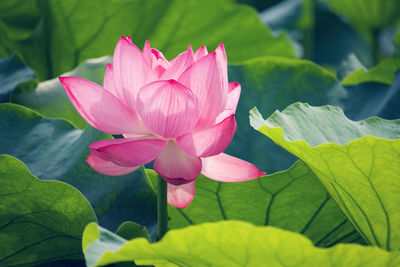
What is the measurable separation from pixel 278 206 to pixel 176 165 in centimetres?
31

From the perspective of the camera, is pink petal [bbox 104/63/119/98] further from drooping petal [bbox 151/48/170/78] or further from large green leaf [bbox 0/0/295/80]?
large green leaf [bbox 0/0/295/80]

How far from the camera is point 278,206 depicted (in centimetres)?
88

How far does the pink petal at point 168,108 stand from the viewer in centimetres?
60

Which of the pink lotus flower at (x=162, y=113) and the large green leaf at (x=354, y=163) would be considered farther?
the large green leaf at (x=354, y=163)

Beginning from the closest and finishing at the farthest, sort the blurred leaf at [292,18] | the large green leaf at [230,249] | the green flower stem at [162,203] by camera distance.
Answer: the large green leaf at [230,249] < the green flower stem at [162,203] < the blurred leaf at [292,18]

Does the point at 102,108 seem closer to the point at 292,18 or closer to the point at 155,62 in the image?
the point at 155,62

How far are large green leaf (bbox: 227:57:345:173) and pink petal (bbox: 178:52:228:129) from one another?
20.3 inches

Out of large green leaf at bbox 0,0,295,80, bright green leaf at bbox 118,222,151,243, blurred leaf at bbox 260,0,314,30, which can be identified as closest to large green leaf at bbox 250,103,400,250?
bright green leaf at bbox 118,222,151,243

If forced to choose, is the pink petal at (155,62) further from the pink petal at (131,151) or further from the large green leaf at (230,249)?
the large green leaf at (230,249)

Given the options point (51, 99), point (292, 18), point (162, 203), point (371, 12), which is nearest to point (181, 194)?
point (162, 203)

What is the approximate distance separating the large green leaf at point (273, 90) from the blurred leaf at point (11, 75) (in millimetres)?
462

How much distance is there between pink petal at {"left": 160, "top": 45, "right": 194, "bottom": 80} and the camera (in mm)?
645

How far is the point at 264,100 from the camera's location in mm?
1207

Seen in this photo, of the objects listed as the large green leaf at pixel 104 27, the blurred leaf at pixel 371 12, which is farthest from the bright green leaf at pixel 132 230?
the blurred leaf at pixel 371 12
